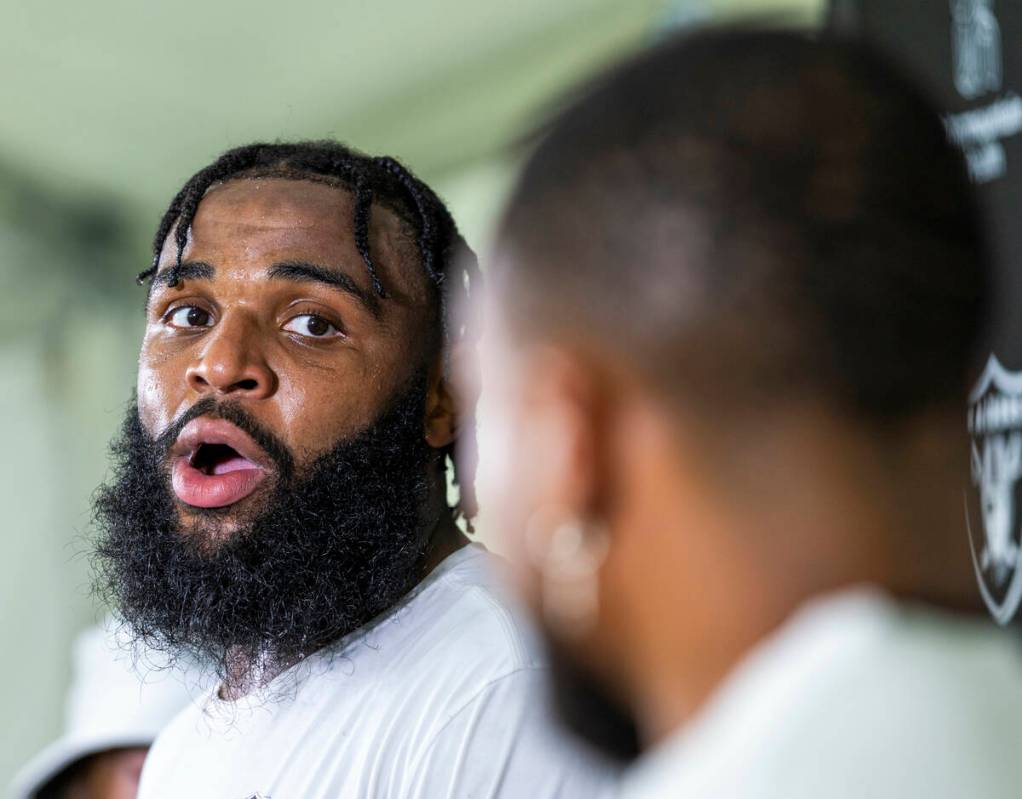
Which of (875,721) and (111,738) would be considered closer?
(875,721)

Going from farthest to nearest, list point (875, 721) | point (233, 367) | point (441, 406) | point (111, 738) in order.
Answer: point (111, 738) < point (441, 406) < point (233, 367) < point (875, 721)

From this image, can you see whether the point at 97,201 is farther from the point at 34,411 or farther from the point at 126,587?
the point at 126,587

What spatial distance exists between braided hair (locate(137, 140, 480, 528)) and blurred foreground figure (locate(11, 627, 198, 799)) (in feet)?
2.56

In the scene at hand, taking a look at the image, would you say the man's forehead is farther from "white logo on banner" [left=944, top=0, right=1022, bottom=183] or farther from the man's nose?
"white logo on banner" [left=944, top=0, right=1022, bottom=183]

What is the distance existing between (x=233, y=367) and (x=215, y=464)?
15 centimetres

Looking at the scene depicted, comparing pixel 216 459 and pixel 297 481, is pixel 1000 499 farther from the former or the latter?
pixel 216 459

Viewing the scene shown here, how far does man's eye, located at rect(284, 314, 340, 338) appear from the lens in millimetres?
1884

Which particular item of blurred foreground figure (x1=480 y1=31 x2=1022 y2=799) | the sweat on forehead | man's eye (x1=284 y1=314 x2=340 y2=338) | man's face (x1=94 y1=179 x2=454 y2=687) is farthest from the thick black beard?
blurred foreground figure (x1=480 y1=31 x2=1022 y2=799)

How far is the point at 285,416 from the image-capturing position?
182 centimetres

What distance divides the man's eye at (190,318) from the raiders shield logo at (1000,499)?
1129mm

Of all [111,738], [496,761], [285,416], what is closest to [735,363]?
[496,761]

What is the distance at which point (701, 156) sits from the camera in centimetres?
77

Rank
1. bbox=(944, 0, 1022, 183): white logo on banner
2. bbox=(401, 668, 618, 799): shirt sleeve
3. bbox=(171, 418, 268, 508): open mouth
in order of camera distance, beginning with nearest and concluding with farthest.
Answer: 1. bbox=(401, 668, 618, 799): shirt sleeve
2. bbox=(171, 418, 268, 508): open mouth
3. bbox=(944, 0, 1022, 183): white logo on banner

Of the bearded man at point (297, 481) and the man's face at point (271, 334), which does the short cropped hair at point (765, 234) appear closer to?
the bearded man at point (297, 481)
